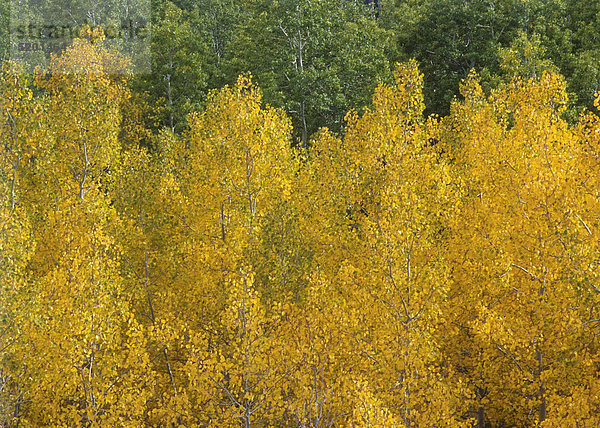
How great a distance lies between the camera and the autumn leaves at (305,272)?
79.3ft

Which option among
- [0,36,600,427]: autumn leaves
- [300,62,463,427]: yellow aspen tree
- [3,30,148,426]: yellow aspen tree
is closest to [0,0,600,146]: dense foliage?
[3,30,148,426]: yellow aspen tree

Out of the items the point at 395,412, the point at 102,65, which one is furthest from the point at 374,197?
the point at 102,65

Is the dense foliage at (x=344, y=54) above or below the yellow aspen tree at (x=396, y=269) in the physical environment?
above

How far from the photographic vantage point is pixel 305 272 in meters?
28.6

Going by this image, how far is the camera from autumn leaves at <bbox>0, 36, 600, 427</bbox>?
24.2 meters

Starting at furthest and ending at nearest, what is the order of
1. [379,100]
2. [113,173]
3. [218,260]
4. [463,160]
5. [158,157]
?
[158,157]
[113,173]
[463,160]
[379,100]
[218,260]

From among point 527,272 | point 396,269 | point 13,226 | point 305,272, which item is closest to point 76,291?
point 13,226

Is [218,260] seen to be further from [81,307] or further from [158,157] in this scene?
[158,157]

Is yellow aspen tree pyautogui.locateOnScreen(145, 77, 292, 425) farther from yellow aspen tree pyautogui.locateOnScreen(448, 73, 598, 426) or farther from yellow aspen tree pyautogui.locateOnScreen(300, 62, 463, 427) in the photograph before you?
yellow aspen tree pyautogui.locateOnScreen(448, 73, 598, 426)

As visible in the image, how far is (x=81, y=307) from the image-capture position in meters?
25.5

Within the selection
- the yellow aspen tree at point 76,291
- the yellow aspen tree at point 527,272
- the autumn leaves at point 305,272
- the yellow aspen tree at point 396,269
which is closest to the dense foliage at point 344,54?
the yellow aspen tree at point 76,291

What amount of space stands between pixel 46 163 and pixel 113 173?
569 centimetres

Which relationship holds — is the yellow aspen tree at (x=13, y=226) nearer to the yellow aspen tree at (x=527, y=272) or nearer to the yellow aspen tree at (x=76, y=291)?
the yellow aspen tree at (x=76, y=291)

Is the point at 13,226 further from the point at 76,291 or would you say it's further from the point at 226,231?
the point at 226,231
